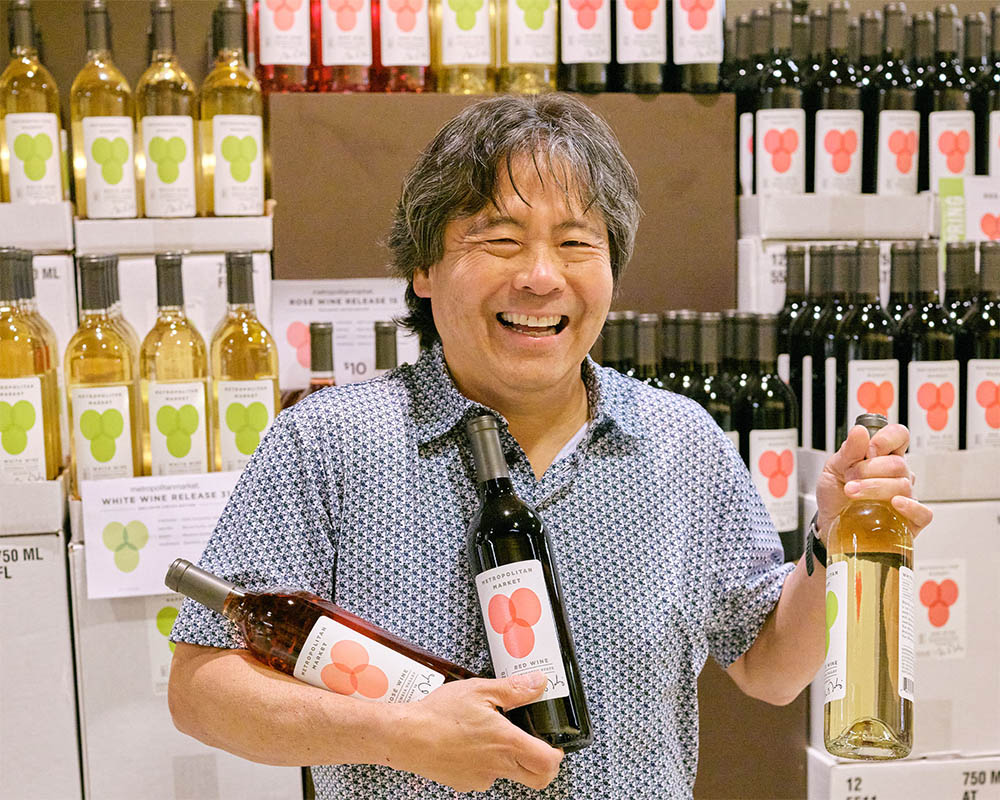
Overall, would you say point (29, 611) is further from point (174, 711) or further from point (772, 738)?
point (772, 738)

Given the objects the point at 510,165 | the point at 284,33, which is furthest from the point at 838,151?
the point at 510,165

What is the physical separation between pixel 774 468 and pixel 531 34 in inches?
37.0

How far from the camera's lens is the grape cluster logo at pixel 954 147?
7.45 ft

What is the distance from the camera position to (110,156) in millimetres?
2006

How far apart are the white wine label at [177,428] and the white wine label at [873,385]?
1140 mm

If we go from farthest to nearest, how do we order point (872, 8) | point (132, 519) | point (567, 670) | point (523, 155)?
point (872, 8) → point (132, 519) → point (523, 155) → point (567, 670)

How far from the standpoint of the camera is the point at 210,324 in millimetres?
2113

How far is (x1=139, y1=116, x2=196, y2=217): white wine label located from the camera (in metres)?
2.01

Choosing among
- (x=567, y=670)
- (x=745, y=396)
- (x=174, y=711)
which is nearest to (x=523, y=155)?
(x=567, y=670)

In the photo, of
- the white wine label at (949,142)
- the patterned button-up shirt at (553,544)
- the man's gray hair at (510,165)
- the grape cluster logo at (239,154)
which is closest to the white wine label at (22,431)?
the grape cluster logo at (239,154)

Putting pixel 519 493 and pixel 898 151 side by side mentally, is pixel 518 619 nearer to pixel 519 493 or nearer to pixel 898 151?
pixel 519 493

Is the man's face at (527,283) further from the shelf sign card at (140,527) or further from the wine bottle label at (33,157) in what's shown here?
the wine bottle label at (33,157)

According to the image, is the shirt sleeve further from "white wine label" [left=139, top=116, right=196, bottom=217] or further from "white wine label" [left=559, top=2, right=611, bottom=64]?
"white wine label" [left=559, top=2, right=611, bottom=64]

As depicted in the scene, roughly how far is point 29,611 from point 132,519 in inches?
9.4
